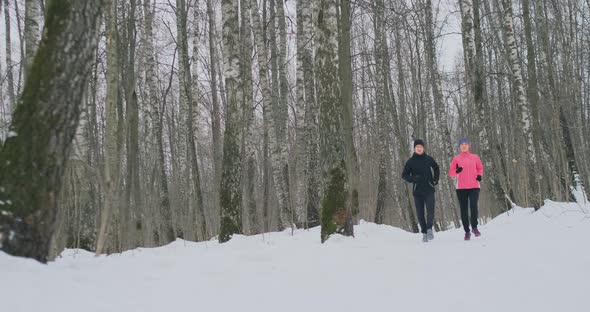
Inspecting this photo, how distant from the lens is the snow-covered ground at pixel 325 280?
124 inches

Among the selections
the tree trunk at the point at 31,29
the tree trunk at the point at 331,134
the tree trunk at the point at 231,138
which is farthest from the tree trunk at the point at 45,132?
the tree trunk at the point at 31,29

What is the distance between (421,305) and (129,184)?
25.0 ft

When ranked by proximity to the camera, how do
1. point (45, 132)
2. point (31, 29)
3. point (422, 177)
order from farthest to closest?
point (31, 29) → point (422, 177) → point (45, 132)

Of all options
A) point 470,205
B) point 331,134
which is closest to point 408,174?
point 470,205

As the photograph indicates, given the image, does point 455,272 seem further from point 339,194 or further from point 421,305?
point 339,194

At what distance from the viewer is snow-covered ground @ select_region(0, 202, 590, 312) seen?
315 centimetres

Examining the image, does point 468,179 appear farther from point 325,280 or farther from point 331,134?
point 325,280

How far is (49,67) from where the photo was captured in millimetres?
3598

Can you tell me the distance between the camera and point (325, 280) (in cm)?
452

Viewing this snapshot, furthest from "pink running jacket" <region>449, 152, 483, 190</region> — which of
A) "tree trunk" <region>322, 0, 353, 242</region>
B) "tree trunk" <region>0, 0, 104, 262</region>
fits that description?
"tree trunk" <region>0, 0, 104, 262</region>

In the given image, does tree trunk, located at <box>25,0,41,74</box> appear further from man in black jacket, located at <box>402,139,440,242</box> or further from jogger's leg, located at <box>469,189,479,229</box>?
jogger's leg, located at <box>469,189,479,229</box>

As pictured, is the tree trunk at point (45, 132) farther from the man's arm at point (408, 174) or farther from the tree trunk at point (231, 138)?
the man's arm at point (408, 174)

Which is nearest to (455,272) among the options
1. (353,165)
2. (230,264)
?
(230,264)

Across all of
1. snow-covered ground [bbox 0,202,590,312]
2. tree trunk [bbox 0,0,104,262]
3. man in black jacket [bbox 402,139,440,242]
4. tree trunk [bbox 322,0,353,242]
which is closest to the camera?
snow-covered ground [bbox 0,202,590,312]
